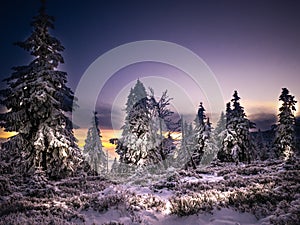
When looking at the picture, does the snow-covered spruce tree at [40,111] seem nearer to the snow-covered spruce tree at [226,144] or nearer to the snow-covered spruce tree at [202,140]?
the snow-covered spruce tree at [226,144]

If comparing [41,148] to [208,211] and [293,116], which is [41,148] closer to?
[208,211]

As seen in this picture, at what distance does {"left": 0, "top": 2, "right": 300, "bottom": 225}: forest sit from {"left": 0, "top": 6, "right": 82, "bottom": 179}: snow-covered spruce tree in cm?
6

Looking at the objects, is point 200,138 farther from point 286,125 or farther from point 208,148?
point 286,125

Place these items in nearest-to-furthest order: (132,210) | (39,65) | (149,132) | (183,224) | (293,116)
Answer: (183,224)
(132,210)
(39,65)
(149,132)
(293,116)

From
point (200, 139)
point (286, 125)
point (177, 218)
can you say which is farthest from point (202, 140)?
point (177, 218)

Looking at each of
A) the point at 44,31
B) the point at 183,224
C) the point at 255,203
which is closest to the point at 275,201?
the point at 255,203

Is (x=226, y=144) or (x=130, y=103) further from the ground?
(x=130, y=103)

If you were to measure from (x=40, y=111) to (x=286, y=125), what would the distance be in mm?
35958

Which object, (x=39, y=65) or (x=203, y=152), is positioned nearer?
(x=39, y=65)

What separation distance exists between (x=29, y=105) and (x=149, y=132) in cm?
1360

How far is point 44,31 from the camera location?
1566cm

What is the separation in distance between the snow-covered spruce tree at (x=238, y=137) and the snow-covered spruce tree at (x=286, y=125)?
6.86m

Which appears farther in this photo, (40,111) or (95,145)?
(95,145)

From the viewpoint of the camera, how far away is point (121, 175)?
24.2m
